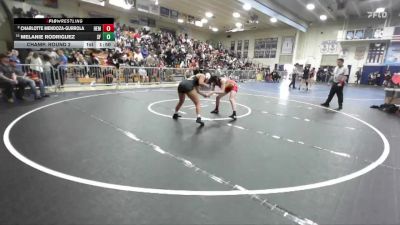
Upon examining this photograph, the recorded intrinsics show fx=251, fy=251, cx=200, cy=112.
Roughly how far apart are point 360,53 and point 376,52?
138cm

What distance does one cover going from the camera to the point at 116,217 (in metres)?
2.47

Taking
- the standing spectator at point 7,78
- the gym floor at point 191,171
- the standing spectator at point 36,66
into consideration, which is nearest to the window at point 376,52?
the gym floor at point 191,171

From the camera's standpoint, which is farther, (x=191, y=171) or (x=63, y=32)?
(x=63, y=32)

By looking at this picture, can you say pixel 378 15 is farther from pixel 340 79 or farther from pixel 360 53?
pixel 340 79

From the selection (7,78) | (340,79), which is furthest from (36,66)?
(340,79)

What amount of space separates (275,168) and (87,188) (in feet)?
8.50

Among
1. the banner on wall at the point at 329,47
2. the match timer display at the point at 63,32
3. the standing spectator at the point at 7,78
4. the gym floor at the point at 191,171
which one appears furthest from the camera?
the banner on wall at the point at 329,47

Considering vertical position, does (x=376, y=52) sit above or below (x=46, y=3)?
below

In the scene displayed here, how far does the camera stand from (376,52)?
2495 centimetres

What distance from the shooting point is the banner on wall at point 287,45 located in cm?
2970

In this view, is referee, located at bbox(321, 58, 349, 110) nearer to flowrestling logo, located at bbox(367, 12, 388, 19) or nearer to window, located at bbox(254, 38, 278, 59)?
flowrestling logo, located at bbox(367, 12, 388, 19)

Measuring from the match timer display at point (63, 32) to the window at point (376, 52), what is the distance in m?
25.6

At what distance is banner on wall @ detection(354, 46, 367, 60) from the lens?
84.1ft

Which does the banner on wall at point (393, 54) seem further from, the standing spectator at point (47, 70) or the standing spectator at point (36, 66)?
the standing spectator at point (36, 66)
